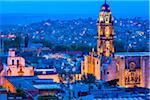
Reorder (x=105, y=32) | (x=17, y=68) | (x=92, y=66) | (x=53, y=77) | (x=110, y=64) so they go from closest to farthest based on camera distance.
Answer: (x=17, y=68) < (x=53, y=77) < (x=110, y=64) < (x=92, y=66) < (x=105, y=32)

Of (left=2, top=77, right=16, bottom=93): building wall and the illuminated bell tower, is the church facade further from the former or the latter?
(left=2, top=77, right=16, bottom=93): building wall

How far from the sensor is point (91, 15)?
113ft

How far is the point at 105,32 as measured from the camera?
15398 millimetres

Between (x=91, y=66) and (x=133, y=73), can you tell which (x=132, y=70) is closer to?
(x=133, y=73)

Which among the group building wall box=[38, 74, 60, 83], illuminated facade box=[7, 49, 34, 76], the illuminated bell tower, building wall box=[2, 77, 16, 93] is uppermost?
the illuminated bell tower

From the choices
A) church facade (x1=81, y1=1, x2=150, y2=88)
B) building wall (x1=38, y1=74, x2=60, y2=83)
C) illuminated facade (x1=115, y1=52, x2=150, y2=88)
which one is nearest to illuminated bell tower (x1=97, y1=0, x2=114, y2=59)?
church facade (x1=81, y1=1, x2=150, y2=88)

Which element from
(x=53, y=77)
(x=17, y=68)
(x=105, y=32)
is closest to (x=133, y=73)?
(x=105, y=32)

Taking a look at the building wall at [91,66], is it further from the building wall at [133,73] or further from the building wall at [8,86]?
the building wall at [8,86]

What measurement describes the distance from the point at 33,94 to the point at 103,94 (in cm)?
99

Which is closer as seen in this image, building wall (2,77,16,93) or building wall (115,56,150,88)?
building wall (2,77,16,93)

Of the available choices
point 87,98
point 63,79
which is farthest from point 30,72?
point 87,98

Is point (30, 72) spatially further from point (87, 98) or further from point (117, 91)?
point (87, 98)

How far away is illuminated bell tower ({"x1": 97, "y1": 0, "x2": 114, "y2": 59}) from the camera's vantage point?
15273 mm

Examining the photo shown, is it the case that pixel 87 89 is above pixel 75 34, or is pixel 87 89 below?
below
